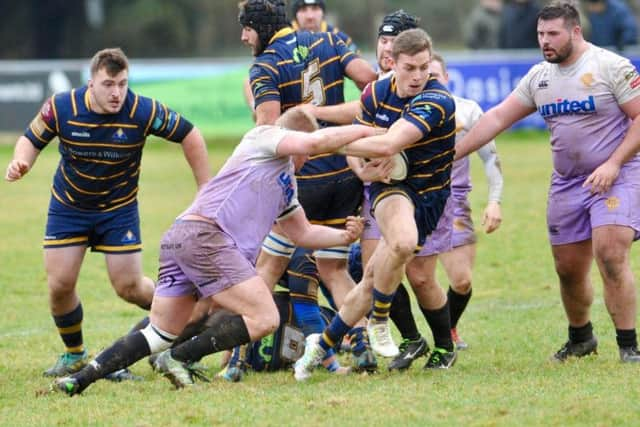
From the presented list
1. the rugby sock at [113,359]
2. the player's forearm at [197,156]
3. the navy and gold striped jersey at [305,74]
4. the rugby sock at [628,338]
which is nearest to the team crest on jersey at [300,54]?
the navy and gold striped jersey at [305,74]

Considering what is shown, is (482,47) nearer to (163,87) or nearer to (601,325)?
(163,87)

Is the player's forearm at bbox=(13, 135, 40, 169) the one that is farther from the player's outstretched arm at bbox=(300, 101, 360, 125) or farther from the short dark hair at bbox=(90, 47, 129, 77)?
the player's outstretched arm at bbox=(300, 101, 360, 125)

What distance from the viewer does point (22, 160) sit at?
784cm

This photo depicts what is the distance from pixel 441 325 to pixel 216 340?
60.0 inches

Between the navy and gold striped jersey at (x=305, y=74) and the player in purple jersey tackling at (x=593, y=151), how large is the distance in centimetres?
141

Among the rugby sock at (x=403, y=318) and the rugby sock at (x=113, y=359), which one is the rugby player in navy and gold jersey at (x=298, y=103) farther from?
the rugby sock at (x=113, y=359)

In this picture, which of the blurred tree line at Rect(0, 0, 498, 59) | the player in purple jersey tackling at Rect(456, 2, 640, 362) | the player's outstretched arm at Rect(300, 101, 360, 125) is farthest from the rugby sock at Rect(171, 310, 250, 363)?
the blurred tree line at Rect(0, 0, 498, 59)

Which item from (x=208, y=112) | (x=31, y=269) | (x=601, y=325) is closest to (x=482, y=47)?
(x=208, y=112)

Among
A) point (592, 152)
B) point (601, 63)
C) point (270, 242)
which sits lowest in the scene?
point (270, 242)

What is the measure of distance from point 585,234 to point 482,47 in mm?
16901

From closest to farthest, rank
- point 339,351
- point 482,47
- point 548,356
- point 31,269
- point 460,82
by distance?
point 548,356 → point 339,351 → point 31,269 → point 460,82 → point 482,47

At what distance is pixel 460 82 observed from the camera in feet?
71.0

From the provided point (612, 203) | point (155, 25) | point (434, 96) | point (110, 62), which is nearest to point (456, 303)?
point (612, 203)

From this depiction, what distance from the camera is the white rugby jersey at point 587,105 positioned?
7.49m
